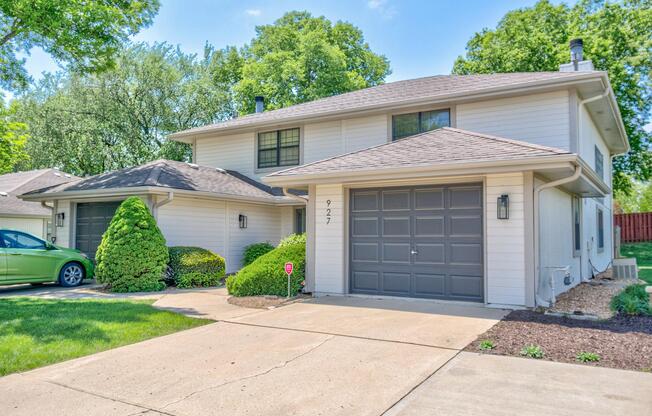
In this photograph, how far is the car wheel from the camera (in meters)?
11.4

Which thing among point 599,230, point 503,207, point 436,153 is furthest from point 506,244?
point 599,230

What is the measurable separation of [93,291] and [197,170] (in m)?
5.38

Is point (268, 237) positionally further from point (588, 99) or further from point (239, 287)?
point (588, 99)

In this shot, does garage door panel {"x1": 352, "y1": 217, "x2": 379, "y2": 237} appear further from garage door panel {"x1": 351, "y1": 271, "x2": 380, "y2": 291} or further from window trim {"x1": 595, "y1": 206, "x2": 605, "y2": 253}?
window trim {"x1": 595, "y1": 206, "x2": 605, "y2": 253}

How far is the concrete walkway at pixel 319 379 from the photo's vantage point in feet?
12.5

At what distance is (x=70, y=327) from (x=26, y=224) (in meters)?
16.5

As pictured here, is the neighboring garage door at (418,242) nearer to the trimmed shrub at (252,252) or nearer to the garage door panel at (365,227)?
the garage door panel at (365,227)

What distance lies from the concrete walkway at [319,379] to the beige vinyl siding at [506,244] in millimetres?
1651

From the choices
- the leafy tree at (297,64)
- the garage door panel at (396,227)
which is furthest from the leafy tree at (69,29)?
the leafy tree at (297,64)

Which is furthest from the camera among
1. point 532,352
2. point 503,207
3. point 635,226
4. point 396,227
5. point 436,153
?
point 635,226

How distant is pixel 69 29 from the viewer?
41.6 feet

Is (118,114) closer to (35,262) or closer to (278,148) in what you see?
(278,148)

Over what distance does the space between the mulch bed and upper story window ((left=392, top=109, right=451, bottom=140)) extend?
20.7 ft

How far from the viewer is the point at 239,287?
9695 mm
